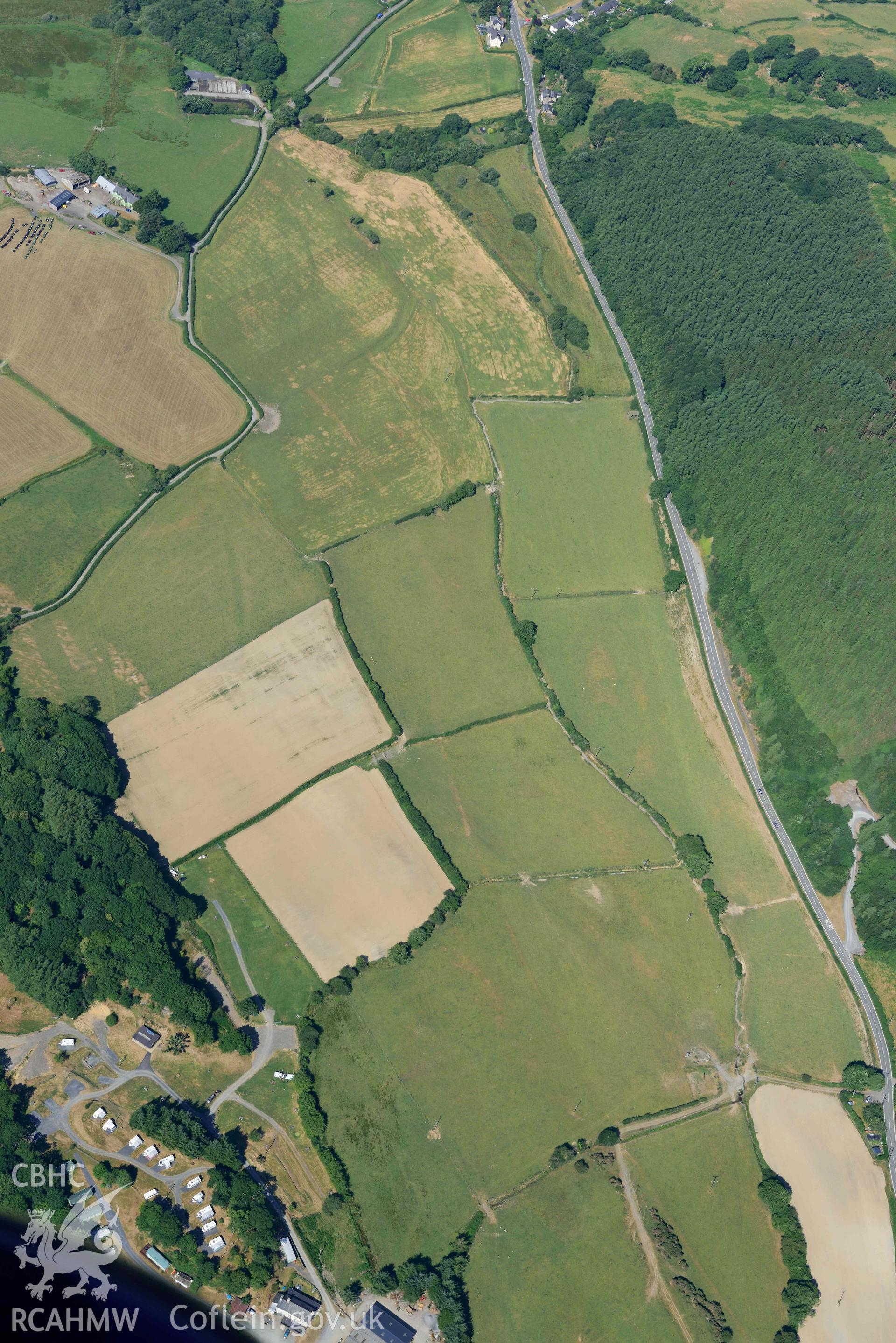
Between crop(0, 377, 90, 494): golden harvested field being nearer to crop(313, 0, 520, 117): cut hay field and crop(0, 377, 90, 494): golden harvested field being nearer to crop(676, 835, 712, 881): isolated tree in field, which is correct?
crop(313, 0, 520, 117): cut hay field

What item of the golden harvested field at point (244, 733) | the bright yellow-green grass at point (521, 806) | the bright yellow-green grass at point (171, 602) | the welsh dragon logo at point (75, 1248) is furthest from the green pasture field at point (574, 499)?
the welsh dragon logo at point (75, 1248)

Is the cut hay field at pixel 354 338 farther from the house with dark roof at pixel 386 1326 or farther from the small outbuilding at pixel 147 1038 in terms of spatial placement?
the house with dark roof at pixel 386 1326

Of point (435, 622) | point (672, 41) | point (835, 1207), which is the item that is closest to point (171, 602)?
point (435, 622)

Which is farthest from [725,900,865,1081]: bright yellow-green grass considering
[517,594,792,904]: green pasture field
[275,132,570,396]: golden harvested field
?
[275,132,570,396]: golden harvested field

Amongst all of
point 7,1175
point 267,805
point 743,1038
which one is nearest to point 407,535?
Answer: point 267,805

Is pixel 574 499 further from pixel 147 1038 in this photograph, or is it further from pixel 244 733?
pixel 147 1038

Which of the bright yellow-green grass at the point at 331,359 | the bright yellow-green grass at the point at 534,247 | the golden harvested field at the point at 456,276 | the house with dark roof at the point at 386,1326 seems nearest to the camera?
the house with dark roof at the point at 386,1326
